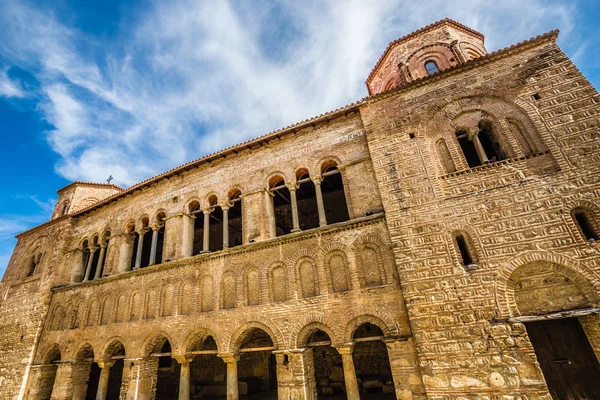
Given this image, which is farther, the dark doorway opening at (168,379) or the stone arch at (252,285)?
the dark doorway opening at (168,379)

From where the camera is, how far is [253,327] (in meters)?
8.71

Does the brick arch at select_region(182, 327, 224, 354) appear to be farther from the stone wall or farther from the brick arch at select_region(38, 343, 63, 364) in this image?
the brick arch at select_region(38, 343, 63, 364)

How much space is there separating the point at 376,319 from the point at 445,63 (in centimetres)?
1140

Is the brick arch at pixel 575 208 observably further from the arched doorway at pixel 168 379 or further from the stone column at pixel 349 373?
the arched doorway at pixel 168 379

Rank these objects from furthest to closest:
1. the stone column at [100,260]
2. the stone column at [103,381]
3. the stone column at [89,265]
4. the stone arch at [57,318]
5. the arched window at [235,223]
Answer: the arched window at [235,223]
the stone column at [89,265]
the stone column at [100,260]
the stone arch at [57,318]
the stone column at [103,381]

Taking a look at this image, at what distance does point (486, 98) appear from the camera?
8.29m

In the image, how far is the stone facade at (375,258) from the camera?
630 centimetres

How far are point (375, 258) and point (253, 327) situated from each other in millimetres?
4054

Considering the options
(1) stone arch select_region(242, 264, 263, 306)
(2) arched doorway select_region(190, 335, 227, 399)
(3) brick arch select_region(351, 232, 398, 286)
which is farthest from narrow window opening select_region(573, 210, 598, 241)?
(2) arched doorway select_region(190, 335, 227, 399)

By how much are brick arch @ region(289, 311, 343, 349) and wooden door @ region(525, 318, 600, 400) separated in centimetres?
437

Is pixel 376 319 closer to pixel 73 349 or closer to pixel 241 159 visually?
pixel 241 159

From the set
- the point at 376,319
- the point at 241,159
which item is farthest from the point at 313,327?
the point at 241,159

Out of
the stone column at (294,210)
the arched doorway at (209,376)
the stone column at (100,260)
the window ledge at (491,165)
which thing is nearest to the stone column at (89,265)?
the stone column at (100,260)

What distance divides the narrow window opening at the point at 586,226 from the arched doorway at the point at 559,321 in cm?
89
